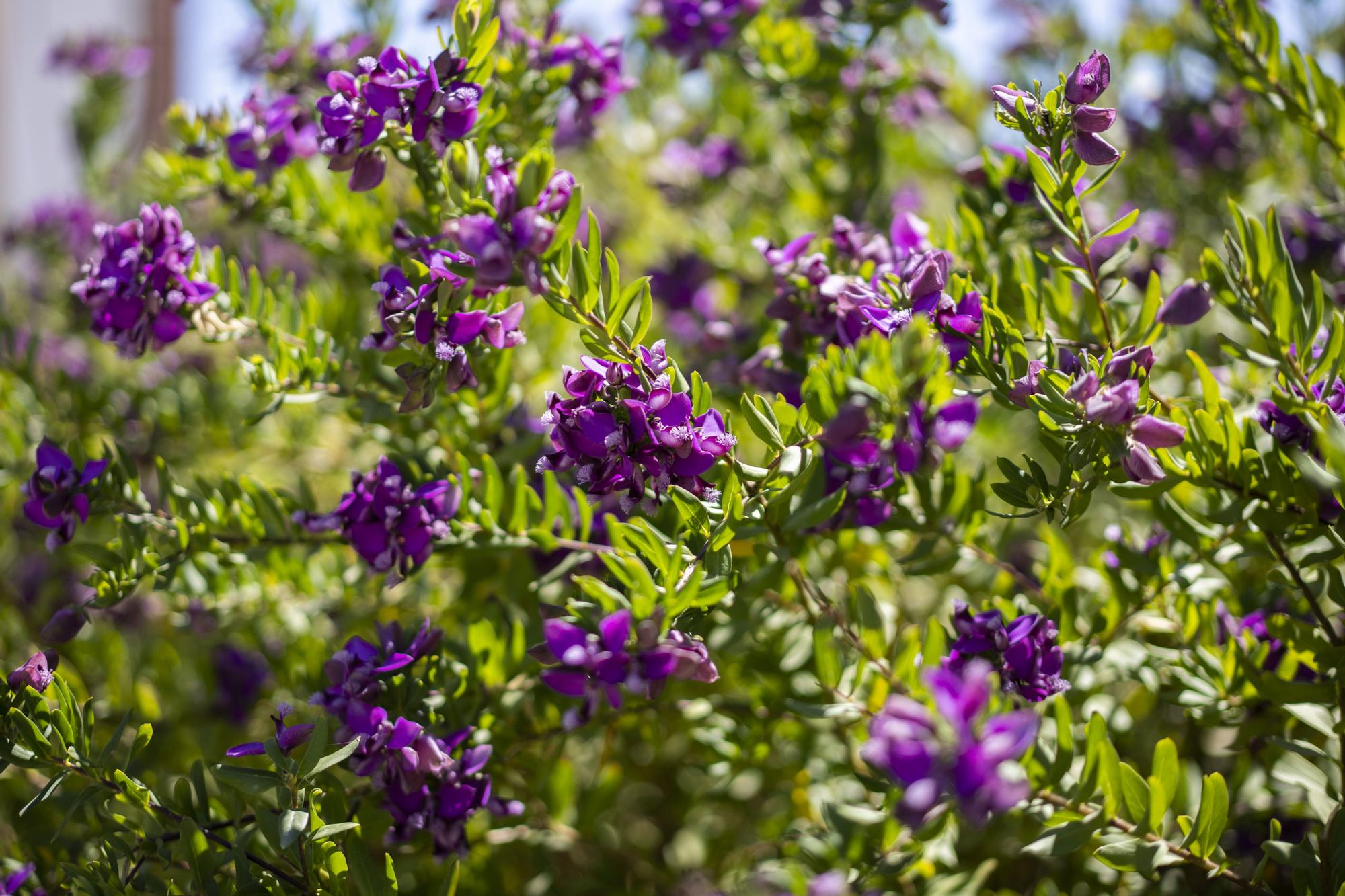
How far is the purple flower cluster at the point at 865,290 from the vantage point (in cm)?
70

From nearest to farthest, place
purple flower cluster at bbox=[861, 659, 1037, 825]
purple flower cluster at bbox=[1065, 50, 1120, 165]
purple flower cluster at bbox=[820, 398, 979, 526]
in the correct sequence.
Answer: purple flower cluster at bbox=[861, 659, 1037, 825] → purple flower cluster at bbox=[820, 398, 979, 526] → purple flower cluster at bbox=[1065, 50, 1120, 165]

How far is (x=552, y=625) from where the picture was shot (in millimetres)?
607

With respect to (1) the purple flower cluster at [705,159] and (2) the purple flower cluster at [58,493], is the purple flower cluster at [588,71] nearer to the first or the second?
(1) the purple flower cluster at [705,159]

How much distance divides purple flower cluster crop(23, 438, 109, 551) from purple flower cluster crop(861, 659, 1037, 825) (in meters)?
0.75

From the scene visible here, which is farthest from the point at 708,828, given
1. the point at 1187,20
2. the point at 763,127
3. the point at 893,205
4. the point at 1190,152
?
the point at 1187,20

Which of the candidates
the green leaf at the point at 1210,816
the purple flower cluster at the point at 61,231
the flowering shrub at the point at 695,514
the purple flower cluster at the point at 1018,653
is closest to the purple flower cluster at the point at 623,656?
the flowering shrub at the point at 695,514

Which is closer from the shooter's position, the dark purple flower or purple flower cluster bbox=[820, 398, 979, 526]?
purple flower cluster bbox=[820, 398, 979, 526]

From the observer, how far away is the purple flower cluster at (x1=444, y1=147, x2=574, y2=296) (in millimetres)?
618

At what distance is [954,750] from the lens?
1.53ft

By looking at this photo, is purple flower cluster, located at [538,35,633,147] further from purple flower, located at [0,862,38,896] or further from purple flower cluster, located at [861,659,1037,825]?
purple flower, located at [0,862,38,896]

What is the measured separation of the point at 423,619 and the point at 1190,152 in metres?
1.34

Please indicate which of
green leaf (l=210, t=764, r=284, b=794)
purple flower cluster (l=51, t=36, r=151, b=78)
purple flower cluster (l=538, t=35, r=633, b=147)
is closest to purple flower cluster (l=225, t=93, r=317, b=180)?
purple flower cluster (l=538, t=35, r=633, b=147)

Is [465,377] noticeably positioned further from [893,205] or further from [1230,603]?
[893,205]

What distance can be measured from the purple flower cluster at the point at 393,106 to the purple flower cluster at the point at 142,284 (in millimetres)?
204
